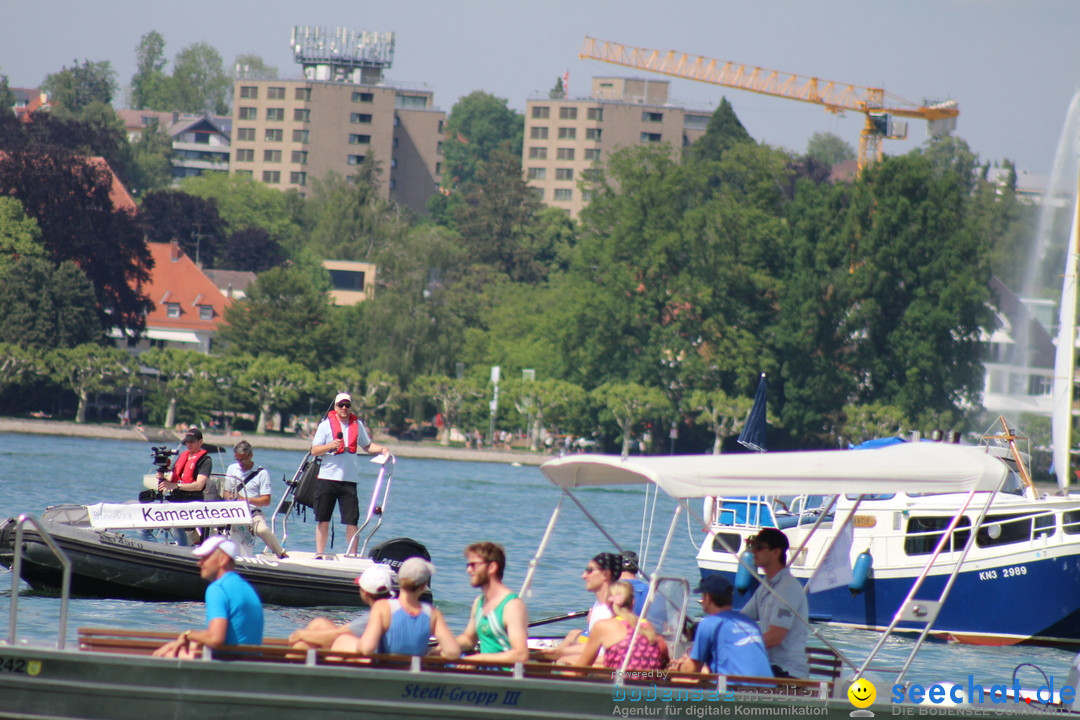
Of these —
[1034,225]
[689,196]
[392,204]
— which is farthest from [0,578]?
[392,204]

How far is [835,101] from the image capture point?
130m

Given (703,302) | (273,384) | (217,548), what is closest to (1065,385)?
(217,548)

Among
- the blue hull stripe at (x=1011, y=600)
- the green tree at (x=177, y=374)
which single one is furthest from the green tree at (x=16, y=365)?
the blue hull stripe at (x=1011, y=600)

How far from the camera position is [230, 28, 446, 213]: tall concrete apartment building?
14088 centimetres

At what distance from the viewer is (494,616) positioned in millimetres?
9023

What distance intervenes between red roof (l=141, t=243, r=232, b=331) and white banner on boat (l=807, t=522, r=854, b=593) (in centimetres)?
7848

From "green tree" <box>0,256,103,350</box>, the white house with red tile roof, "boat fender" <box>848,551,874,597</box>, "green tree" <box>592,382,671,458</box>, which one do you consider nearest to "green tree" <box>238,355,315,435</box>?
"green tree" <box>0,256,103,350</box>

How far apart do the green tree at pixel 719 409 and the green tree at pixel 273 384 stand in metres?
18.8

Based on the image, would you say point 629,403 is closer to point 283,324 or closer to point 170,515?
point 283,324

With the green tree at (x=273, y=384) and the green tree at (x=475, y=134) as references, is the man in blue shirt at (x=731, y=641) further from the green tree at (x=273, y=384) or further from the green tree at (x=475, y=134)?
the green tree at (x=475, y=134)

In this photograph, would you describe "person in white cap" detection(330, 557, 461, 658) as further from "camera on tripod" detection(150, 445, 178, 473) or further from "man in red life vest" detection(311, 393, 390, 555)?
"camera on tripod" detection(150, 445, 178, 473)

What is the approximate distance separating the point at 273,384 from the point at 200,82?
10517 centimetres

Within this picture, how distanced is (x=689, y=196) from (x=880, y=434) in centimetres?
1720

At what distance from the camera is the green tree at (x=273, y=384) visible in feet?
242
